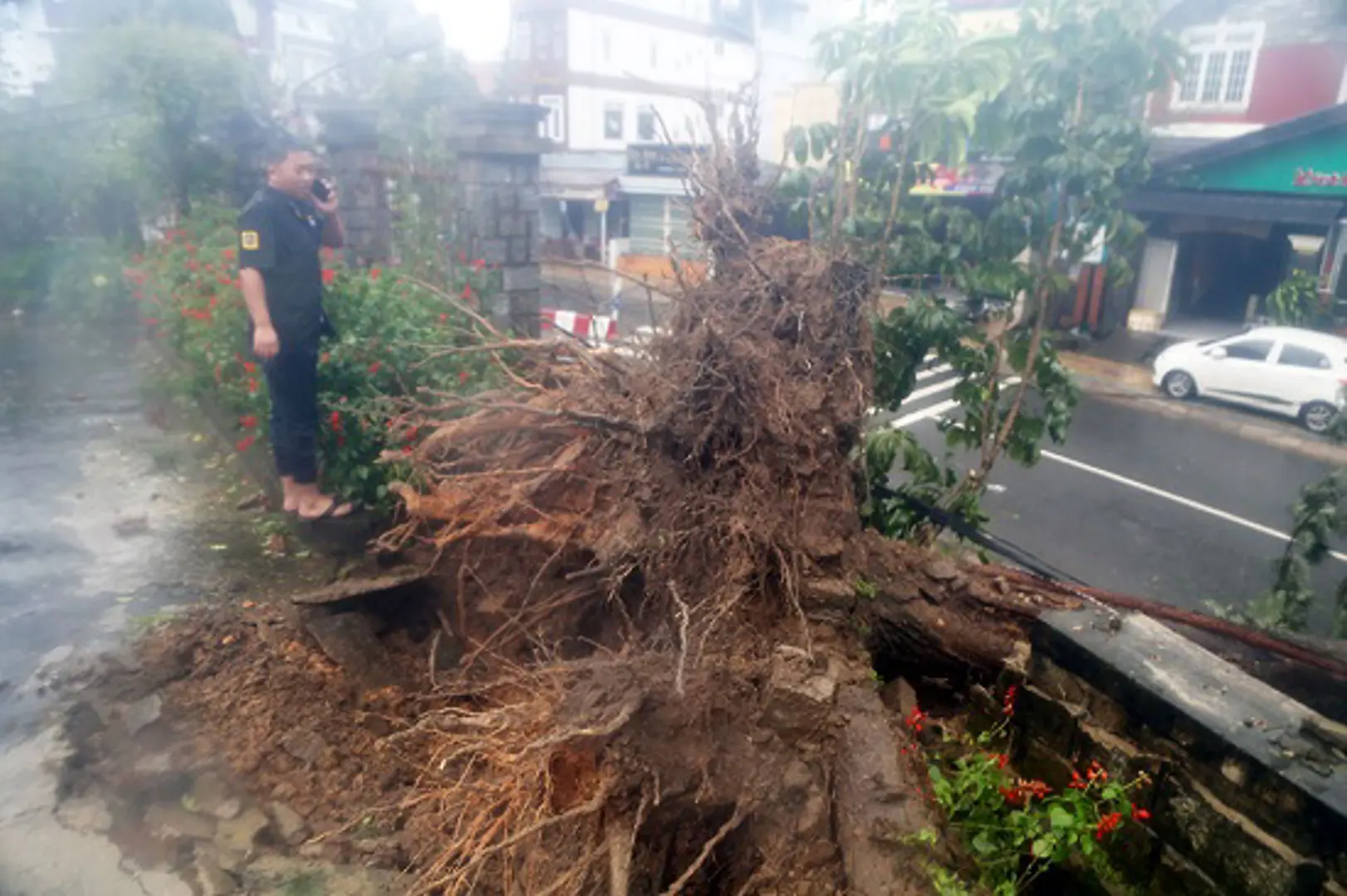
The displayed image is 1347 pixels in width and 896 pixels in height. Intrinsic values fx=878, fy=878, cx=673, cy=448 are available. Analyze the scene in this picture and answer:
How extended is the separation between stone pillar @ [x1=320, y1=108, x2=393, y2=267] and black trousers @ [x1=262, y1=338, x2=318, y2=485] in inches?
240

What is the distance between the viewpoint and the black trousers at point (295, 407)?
534 cm

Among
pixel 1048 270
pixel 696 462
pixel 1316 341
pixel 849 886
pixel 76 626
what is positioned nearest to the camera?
pixel 849 886

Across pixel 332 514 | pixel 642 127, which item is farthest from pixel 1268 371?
pixel 642 127

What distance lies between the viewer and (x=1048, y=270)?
550cm

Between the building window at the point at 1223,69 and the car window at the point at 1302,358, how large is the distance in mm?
4914

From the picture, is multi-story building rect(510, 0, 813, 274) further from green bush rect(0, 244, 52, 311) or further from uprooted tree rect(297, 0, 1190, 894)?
uprooted tree rect(297, 0, 1190, 894)

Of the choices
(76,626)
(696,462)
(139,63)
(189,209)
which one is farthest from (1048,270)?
(139,63)

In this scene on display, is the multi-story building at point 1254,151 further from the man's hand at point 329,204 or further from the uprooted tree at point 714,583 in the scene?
the man's hand at point 329,204

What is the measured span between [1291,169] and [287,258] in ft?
55.2

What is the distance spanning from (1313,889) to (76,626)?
5.14 meters

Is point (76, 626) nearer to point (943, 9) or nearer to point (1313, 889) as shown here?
point (1313, 889)

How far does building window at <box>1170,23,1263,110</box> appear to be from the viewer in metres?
15.1

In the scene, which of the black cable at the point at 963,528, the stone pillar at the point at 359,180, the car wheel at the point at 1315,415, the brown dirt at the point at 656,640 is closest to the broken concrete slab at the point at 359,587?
the brown dirt at the point at 656,640

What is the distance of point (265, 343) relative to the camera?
16.5 feet
